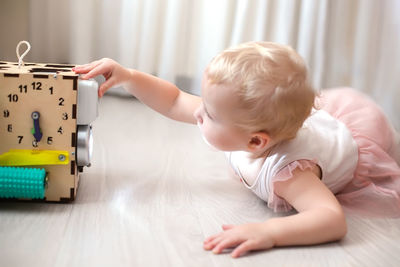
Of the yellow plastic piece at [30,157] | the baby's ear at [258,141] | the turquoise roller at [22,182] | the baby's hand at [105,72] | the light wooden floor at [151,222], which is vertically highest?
the baby's hand at [105,72]

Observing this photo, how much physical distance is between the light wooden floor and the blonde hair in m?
0.19

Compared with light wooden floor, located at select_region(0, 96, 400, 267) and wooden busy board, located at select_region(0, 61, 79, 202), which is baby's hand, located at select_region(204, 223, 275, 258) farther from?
wooden busy board, located at select_region(0, 61, 79, 202)

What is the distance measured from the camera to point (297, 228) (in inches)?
30.2

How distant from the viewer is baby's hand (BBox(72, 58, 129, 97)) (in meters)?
0.84

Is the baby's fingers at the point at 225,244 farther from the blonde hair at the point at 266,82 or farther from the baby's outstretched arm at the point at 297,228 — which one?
the blonde hair at the point at 266,82

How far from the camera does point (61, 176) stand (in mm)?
825

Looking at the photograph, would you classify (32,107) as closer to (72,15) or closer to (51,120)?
(51,120)

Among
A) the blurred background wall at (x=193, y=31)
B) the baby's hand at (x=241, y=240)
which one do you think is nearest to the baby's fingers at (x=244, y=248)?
the baby's hand at (x=241, y=240)

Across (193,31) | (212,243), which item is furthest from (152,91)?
(193,31)

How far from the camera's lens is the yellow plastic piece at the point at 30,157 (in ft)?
2.63

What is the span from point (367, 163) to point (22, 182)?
662 mm

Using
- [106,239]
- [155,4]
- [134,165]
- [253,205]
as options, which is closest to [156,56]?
[155,4]

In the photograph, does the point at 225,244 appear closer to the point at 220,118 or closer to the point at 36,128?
the point at 220,118

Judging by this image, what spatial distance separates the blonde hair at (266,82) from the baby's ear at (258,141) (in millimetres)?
14
